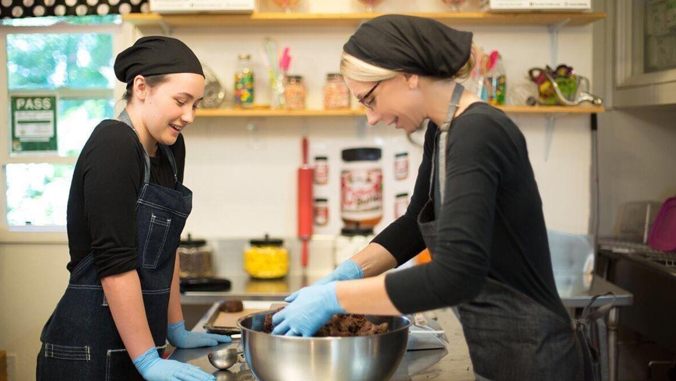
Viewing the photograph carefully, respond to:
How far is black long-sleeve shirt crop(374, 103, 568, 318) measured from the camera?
1323 mm

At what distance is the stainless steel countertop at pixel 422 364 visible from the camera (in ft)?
5.58

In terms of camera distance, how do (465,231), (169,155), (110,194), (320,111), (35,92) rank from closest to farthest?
(465,231) < (110,194) < (169,155) < (320,111) < (35,92)

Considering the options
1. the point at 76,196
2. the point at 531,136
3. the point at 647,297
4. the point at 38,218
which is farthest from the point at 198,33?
the point at 647,297

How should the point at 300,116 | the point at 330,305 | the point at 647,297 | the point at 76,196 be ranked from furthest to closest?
the point at 300,116 < the point at 647,297 < the point at 76,196 < the point at 330,305

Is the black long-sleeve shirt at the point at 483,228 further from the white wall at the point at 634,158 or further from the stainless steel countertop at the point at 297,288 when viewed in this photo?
the white wall at the point at 634,158

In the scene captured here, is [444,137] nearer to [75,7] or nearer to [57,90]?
[75,7]

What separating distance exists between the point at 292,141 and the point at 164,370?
2.06 metres

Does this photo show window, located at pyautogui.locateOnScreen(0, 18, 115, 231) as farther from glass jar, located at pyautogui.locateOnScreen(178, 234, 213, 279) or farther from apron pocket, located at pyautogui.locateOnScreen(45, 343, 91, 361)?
apron pocket, located at pyautogui.locateOnScreen(45, 343, 91, 361)

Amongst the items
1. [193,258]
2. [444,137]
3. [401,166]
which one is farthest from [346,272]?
[401,166]

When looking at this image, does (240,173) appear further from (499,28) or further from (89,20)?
(499,28)

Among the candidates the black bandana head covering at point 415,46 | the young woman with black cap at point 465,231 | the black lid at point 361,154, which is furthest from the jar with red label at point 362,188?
the black bandana head covering at point 415,46

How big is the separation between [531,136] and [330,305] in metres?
2.44

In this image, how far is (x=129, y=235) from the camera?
169 centimetres

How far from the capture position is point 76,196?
5.72ft
